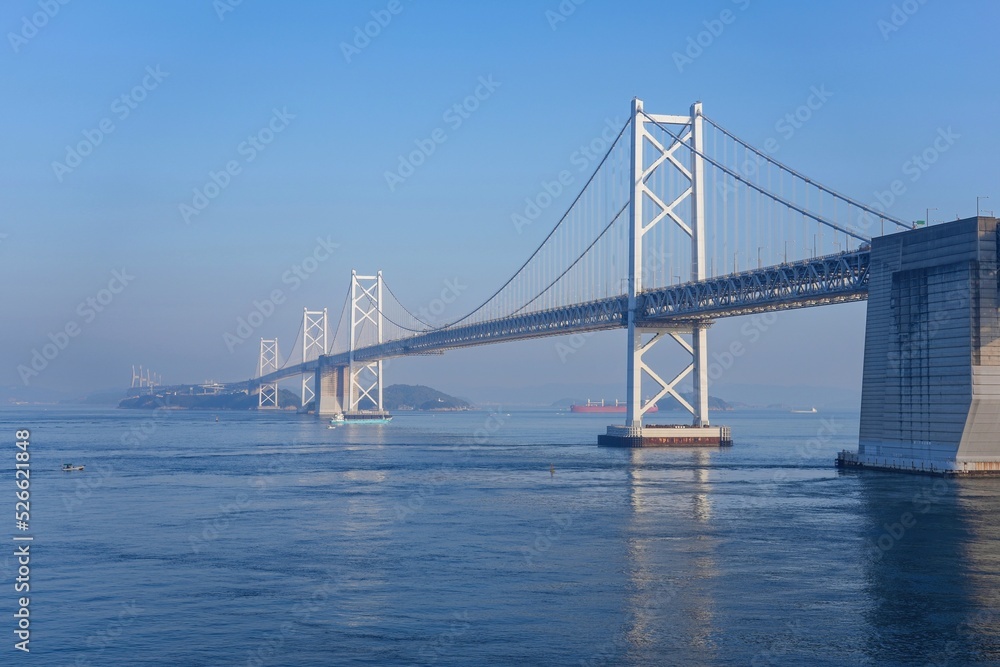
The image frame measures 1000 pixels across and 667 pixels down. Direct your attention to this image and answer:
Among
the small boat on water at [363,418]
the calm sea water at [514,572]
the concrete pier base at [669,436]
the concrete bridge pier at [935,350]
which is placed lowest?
the small boat on water at [363,418]

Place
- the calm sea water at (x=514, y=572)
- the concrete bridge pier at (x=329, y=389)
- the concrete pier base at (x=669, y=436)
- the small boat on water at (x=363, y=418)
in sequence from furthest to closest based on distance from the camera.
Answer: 1. the concrete bridge pier at (x=329, y=389)
2. the small boat on water at (x=363, y=418)
3. the concrete pier base at (x=669, y=436)
4. the calm sea water at (x=514, y=572)

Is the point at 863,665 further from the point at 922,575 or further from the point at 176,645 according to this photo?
the point at 176,645

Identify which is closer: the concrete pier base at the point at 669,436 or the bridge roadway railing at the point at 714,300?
the bridge roadway railing at the point at 714,300

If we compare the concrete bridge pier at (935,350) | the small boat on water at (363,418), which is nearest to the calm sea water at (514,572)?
the concrete bridge pier at (935,350)

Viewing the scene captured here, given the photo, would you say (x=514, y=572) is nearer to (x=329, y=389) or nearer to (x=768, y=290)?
(x=768, y=290)

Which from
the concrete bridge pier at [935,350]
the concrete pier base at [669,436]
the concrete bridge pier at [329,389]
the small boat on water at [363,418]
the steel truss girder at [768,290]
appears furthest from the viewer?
the concrete bridge pier at [329,389]

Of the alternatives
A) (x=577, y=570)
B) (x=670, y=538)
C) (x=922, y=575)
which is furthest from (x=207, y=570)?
(x=922, y=575)

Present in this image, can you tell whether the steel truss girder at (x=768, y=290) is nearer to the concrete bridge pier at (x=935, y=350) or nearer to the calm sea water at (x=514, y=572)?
the concrete bridge pier at (x=935, y=350)
